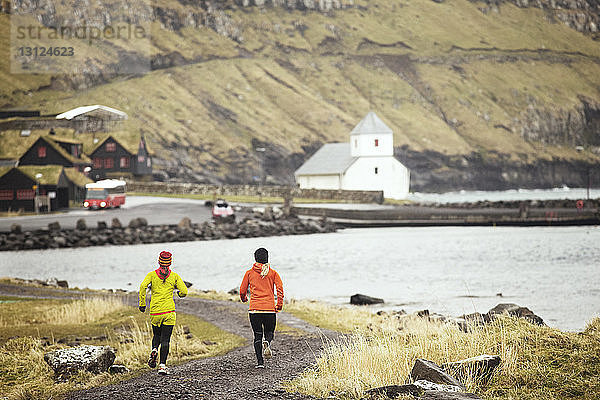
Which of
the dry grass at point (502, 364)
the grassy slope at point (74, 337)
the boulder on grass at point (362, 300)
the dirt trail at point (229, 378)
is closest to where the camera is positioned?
the dry grass at point (502, 364)

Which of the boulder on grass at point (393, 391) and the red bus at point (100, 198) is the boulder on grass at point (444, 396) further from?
the red bus at point (100, 198)

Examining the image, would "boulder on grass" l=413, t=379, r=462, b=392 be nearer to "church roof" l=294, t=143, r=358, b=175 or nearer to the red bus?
the red bus

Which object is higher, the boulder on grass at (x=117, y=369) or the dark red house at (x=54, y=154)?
the dark red house at (x=54, y=154)

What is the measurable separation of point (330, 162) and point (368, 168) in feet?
27.2

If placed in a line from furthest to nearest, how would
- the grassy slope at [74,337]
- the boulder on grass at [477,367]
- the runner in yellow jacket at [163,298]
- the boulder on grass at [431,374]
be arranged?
the grassy slope at [74,337], the runner in yellow jacket at [163,298], the boulder on grass at [477,367], the boulder on grass at [431,374]

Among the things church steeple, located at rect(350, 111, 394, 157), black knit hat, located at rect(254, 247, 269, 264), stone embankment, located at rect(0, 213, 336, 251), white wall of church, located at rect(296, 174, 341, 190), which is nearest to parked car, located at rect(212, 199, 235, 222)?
stone embankment, located at rect(0, 213, 336, 251)

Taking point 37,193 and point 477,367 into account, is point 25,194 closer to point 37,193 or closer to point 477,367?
point 37,193

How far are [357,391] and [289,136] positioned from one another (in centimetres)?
17636

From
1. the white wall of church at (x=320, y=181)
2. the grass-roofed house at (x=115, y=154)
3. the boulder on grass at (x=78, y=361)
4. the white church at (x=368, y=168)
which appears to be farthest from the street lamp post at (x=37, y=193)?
the boulder on grass at (x=78, y=361)

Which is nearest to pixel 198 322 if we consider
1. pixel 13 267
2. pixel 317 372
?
pixel 317 372

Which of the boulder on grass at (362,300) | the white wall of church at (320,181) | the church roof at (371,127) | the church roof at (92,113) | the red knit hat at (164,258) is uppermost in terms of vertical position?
the church roof at (92,113)

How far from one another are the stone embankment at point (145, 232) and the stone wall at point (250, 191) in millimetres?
24516

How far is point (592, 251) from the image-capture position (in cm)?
6188

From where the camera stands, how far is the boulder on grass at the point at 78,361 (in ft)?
47.6
